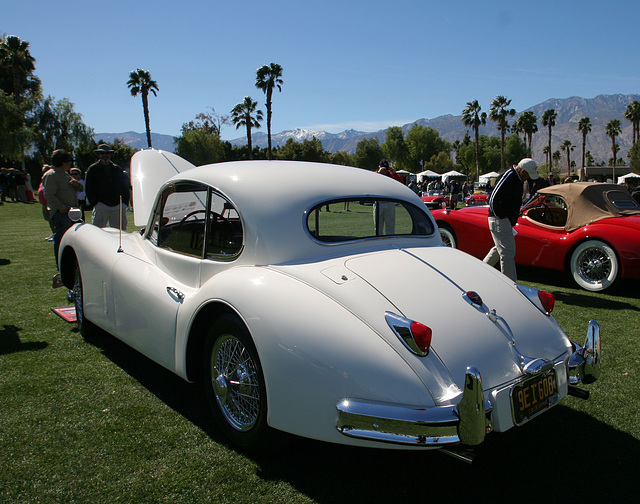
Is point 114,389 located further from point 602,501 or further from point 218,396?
point 602,501

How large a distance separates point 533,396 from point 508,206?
3840 millimetres

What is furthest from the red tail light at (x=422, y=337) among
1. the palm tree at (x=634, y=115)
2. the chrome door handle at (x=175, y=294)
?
the palm tree at (x=634, y=115)

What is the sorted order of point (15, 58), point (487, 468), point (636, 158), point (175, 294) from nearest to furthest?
point (487, 468), point (175, 294), point (15, 58), point (636, 158)

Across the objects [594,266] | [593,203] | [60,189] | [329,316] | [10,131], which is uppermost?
[10,131]

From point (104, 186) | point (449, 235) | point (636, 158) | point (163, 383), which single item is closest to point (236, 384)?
point (163, 383)

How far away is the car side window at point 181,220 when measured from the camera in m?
3.21

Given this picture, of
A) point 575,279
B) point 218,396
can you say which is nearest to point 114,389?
point 218,396

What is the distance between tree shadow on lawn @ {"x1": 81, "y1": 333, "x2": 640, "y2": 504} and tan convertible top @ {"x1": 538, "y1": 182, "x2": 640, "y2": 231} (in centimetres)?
434

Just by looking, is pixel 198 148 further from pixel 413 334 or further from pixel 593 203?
pixel 413 334

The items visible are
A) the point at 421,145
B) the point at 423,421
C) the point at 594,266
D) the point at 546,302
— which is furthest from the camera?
the point at 421,145

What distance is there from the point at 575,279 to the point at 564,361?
4653mm

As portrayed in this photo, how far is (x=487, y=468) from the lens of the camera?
2.43 m

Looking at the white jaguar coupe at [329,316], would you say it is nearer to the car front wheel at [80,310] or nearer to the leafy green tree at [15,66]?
the car front wheel at [80,310]

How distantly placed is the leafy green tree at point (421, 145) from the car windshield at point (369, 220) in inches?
3880
